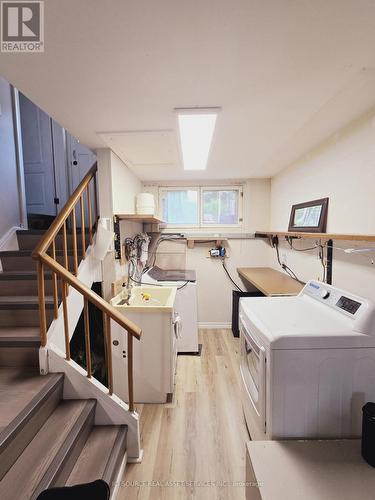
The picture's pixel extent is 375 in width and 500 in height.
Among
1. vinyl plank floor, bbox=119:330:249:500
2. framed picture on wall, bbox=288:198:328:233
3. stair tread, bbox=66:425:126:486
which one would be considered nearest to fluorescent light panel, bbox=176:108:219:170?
framed picture on wall, bbox=288:198:328:233

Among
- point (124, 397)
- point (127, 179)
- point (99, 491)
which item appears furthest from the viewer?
point (127, 179)

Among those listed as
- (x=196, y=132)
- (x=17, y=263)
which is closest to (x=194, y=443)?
(x=17, y=263)

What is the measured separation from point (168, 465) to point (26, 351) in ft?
4.05

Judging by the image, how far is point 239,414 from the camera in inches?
75.1

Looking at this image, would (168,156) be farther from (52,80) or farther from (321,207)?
(321,207)

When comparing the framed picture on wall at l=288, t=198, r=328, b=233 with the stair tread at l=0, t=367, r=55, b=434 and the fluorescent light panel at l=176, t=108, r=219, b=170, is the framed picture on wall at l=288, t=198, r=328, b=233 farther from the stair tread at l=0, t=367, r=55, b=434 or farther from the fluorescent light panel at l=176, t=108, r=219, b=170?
the stair tread at l=0, t=367, r=55, b=434

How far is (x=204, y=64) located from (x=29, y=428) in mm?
2076

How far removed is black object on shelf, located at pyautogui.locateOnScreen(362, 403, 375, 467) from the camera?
100 cm

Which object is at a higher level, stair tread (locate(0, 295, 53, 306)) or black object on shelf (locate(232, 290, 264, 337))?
stair tread (locate(0, 295, 53, 306))

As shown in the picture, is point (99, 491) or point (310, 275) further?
point (310, 275)

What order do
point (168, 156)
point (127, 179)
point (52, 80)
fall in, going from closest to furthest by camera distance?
1. point (52, 80)
2. point (168, 156)
3. point (127, 179)

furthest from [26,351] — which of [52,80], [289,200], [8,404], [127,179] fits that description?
[289,200]

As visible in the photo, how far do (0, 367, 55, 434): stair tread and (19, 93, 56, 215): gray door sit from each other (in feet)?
8.36

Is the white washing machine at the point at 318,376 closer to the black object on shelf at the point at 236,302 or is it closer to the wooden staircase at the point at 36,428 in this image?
the wooden staircase at the point at 36,428
